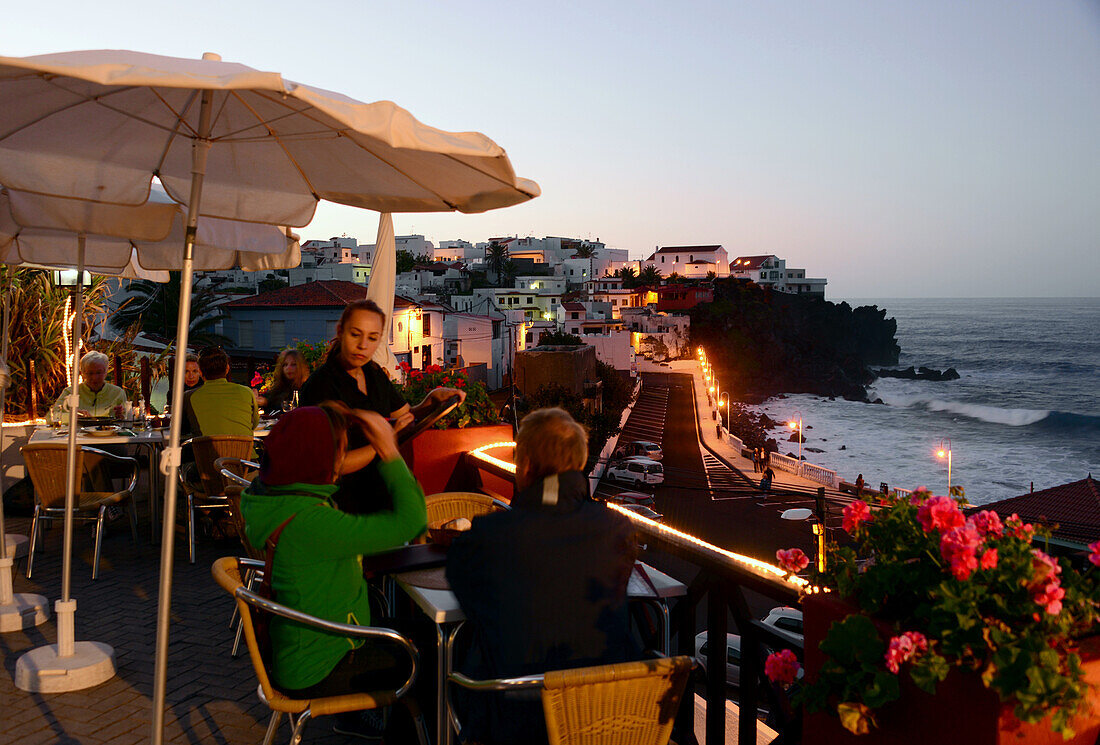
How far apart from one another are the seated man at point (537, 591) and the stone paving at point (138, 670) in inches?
55.7

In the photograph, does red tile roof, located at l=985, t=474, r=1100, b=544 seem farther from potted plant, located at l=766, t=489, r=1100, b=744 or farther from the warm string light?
potted plant, located at l=766, t=489, r=1100, b=744

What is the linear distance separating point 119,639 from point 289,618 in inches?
97.0

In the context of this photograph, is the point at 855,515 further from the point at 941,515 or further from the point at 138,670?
the point at 138,670

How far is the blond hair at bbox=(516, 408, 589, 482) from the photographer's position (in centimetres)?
218

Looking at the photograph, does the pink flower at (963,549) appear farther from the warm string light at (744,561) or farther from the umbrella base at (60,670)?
the umbrella base at (60,670)

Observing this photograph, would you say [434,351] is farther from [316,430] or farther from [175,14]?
[316,430]

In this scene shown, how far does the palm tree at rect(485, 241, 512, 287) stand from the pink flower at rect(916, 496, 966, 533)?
316 ft

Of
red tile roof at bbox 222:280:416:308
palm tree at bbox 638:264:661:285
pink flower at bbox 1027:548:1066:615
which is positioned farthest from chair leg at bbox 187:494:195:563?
palm tree at bbox 638:264:661:285

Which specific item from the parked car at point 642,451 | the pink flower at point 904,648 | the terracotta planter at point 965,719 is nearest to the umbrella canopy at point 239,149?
the pink flower at point 904,648

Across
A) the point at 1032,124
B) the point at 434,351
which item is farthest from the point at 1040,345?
the point at 434,351

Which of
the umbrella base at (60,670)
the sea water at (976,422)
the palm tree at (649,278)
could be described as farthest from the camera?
the palm tree at (649,278)

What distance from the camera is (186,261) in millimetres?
2441

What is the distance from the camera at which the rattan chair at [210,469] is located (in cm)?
539

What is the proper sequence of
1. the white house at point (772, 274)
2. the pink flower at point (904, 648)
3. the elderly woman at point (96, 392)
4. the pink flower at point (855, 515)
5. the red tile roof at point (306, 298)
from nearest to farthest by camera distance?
the pink flower at point (904, 648) < the pink flower at point (855, 515) < the elderly woman at point (96, 392) < the red tile roof at point (306, 298) < the white house at point (772, 274)
